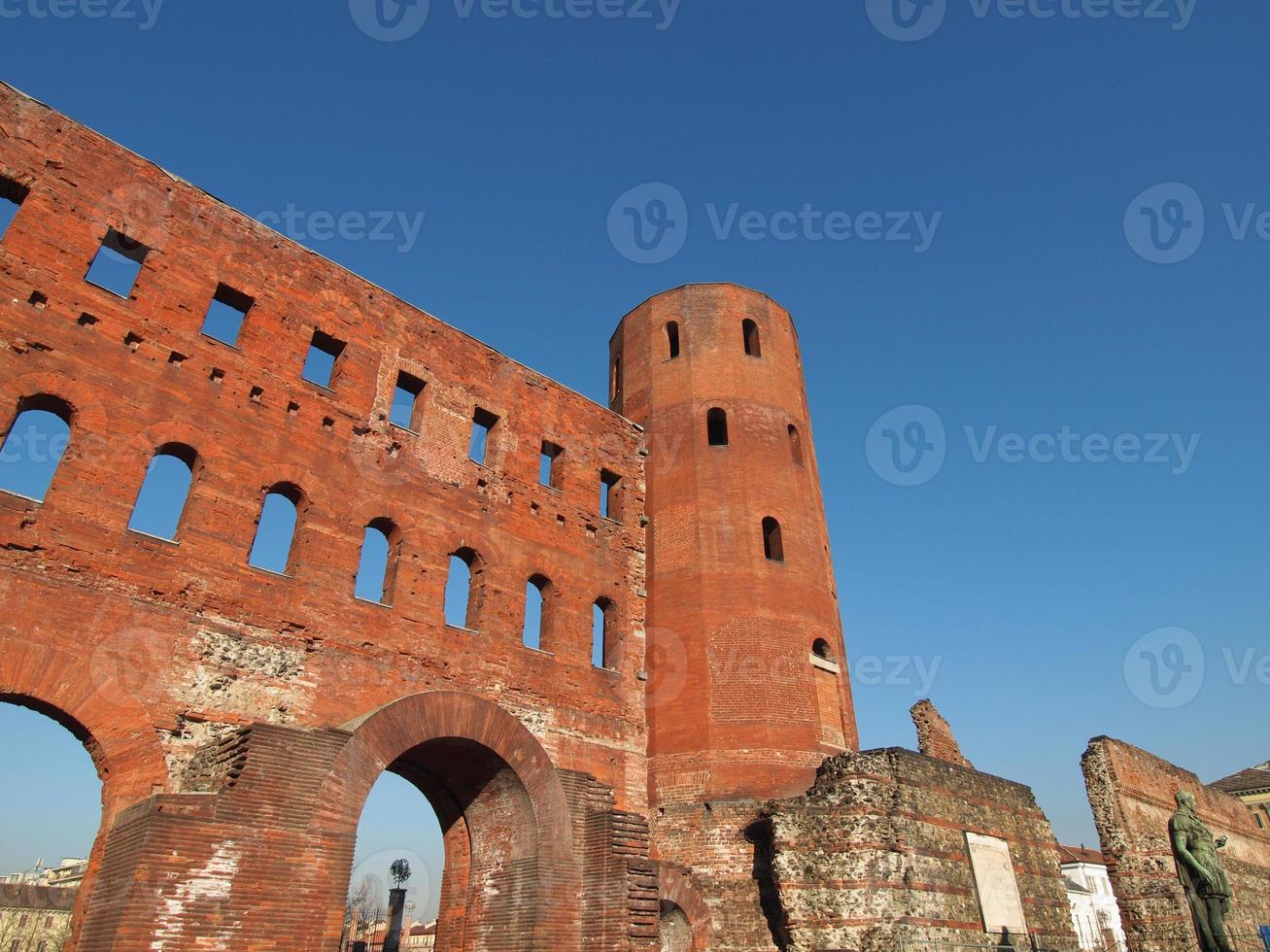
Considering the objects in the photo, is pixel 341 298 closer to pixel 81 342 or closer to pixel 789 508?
pixel 81 342

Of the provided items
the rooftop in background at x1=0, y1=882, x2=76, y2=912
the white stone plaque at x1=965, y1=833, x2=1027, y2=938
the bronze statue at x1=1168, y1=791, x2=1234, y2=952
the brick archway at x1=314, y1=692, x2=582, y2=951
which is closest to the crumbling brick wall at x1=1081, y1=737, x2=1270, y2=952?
the white stone plaque at x1=965, y1=833, x2=1027, y2=938

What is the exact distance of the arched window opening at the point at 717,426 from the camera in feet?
65.7

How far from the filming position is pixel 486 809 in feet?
39.3

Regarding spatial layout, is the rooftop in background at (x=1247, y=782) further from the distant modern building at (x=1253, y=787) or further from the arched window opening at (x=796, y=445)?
the arched window opening at (x=796, y=445)

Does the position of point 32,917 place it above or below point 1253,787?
below

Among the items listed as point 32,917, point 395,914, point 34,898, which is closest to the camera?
point 395,914

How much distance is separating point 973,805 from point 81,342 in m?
16.2

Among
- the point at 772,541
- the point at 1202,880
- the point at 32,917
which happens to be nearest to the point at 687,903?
the point at 772,541

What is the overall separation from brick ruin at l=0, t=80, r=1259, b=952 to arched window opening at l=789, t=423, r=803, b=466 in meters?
2.74

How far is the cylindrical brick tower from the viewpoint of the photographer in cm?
1644

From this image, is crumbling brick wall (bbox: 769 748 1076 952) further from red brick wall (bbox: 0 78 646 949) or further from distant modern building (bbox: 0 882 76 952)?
distant modern building (bbox: 0 882 76 952)

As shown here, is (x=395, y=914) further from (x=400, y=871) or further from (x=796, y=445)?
(x=796, y=445)

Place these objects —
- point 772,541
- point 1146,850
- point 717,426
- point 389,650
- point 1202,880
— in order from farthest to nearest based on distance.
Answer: point 717,426 < point 1146,850 < point 772,541 < point 389,650 < point 1202,880

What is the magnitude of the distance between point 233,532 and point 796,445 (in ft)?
45.6
